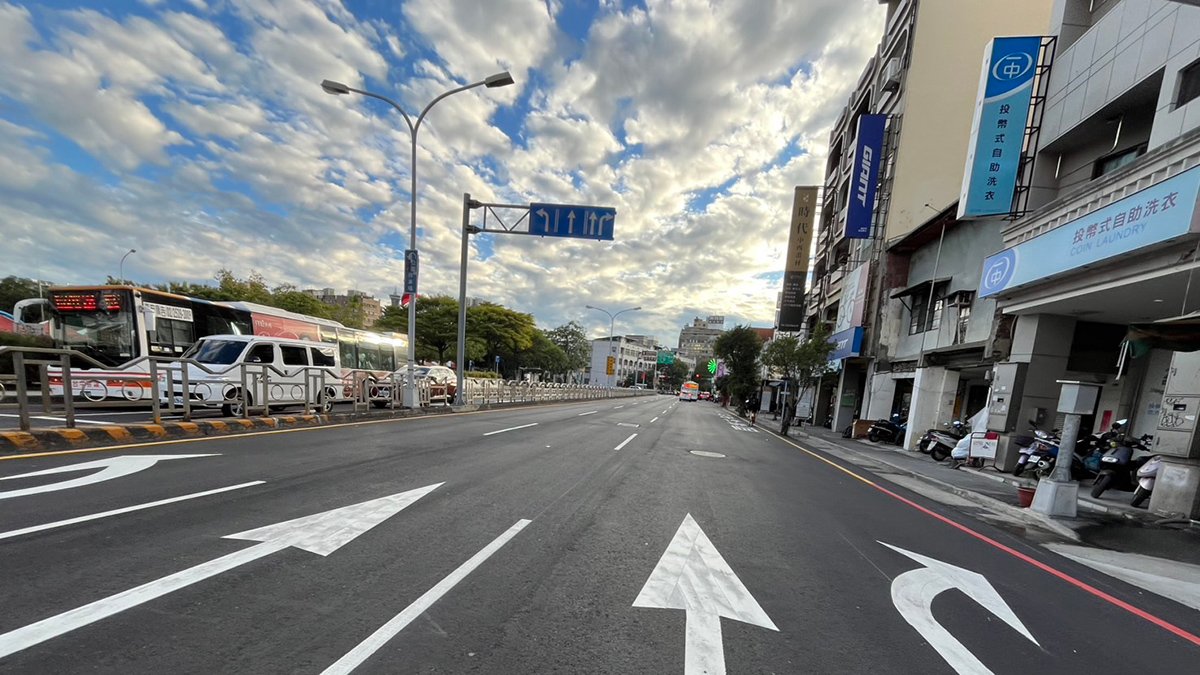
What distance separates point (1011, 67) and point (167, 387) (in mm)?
21879

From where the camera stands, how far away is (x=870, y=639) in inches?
122

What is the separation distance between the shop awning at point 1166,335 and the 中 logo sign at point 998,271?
16.6ft

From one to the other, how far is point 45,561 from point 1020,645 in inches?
262

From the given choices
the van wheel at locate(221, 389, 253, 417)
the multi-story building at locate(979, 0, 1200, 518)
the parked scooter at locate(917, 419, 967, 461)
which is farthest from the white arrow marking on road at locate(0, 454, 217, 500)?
the parked scooter at locate(917, 419, 967, 461)

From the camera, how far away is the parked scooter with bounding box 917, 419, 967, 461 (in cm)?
1377

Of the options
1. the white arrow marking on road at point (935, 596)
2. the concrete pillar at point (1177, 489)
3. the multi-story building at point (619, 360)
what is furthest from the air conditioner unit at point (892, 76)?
the multi-story building at point (619, 360)

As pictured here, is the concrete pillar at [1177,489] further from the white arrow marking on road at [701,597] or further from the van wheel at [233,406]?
the van wheel at [233,406]

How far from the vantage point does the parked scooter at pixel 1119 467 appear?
8641 millimetres

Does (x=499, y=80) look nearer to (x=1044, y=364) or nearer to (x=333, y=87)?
(x=333, y=87)

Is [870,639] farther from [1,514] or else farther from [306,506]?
[1,514]

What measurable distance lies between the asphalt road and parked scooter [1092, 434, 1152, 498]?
4335 mm

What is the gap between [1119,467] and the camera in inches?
347

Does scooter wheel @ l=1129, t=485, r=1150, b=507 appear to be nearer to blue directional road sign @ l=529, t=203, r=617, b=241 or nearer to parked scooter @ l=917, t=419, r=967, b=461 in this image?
parked scooter @ l=917, t=419, r=967, b=461

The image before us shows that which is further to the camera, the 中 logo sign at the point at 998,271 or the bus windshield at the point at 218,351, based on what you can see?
the bus windshield at the point at 218,351
